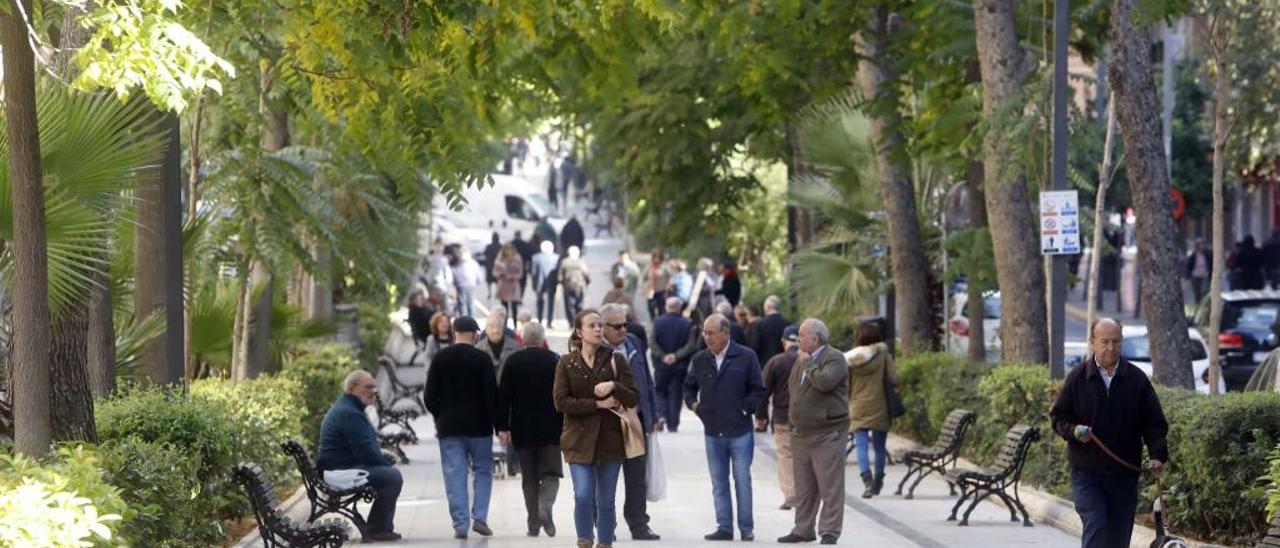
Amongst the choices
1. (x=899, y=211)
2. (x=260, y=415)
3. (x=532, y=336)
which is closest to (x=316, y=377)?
(x=260, y=415)

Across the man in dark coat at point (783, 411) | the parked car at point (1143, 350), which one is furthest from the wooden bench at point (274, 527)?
the parked car at point (1143, 350)

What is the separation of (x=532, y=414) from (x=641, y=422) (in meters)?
0.91

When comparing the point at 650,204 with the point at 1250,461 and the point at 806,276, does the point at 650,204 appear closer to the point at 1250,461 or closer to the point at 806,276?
the point at 806,276

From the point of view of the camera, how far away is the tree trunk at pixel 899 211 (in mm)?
25453

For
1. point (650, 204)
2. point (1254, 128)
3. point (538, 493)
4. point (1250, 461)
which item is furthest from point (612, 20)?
point (1254, 128)

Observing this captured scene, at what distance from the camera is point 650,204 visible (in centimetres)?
3500

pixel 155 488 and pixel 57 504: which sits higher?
pixel 57 504

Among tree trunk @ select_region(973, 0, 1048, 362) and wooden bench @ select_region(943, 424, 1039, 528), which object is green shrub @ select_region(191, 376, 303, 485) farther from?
tree trunk @ select_region(973, 0, 1048, 362)

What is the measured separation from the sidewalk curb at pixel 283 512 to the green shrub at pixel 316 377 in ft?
6.62

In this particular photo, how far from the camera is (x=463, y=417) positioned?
16.0 metres

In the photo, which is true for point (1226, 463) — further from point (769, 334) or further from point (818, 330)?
point (769, 334)

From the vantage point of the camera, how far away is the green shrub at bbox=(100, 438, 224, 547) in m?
11.3

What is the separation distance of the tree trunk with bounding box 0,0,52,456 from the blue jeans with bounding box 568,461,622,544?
4.57 metres

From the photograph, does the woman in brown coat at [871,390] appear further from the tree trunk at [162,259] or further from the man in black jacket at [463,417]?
the tree trunk at [162,259]
